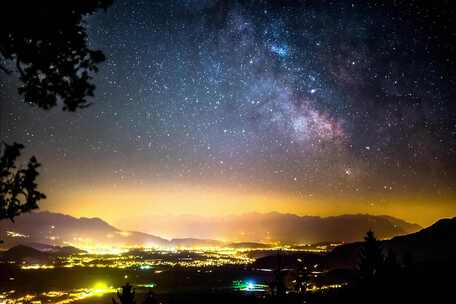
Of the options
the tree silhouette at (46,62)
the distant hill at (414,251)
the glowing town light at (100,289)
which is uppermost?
the tree silhouette at (46,62)

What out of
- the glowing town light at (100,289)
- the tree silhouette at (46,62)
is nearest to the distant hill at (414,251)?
the glowing town light at (100,289)

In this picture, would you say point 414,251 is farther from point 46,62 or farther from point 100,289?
point 46,62

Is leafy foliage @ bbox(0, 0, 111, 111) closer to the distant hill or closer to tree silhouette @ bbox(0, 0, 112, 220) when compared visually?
tree silhouette @ bbox(0, 0, 112, 220)

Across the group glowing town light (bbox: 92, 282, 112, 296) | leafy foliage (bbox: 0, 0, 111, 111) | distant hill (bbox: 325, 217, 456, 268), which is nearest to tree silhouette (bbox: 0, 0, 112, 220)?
leafy foliage (bbox: 0, 0, 111, 111)

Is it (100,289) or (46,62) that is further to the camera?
(100,289)

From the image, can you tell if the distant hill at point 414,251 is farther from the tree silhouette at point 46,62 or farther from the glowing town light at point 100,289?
the tree silhouette at point 46,62

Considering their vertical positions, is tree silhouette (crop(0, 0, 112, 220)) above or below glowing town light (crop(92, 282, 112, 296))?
above

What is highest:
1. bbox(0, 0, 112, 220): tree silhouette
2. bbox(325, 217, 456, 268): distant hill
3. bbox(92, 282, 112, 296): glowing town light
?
bbox(0, 0, 112, 220): tree silhouette

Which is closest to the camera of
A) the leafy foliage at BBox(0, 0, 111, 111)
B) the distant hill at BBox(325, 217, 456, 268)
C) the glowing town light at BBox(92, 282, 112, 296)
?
the leafy foliage at BBox(0, 0, 111, 111)

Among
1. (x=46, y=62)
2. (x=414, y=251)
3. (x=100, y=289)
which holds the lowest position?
(x=100, y=289)

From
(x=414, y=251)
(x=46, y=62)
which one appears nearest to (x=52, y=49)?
(x=46, y=62)

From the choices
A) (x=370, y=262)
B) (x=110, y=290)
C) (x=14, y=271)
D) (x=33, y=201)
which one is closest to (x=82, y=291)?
(x=110, y=290)

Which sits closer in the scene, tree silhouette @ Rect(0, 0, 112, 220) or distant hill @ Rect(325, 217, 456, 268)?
tree silhouette @ Rect(0, 0, 112, 220)
